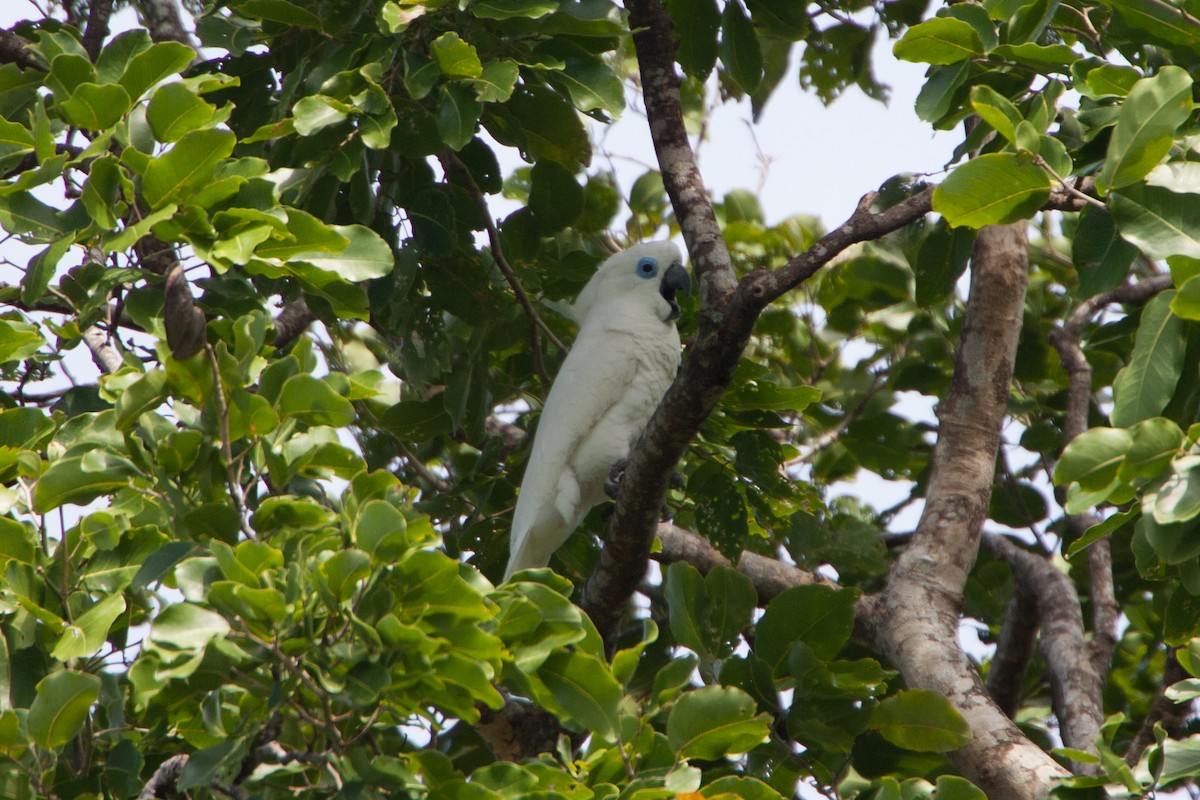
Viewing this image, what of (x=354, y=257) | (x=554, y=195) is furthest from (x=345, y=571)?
(x=554, y=195)

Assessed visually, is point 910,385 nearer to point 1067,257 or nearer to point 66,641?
point 1067,257

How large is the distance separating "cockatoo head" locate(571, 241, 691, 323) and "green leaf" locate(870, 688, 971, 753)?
156cm

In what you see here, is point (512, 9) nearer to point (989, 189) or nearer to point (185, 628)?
point (989, 189)

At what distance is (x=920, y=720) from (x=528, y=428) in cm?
156

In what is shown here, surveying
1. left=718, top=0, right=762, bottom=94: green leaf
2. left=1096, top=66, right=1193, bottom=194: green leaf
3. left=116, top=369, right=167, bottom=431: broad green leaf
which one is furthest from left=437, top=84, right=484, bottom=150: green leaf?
left=1096, top=66, right=1193, bottom=194: green leaf

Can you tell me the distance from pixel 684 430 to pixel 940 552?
1024 mm

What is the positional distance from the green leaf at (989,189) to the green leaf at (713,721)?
788 millimetres

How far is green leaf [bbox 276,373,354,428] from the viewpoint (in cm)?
176

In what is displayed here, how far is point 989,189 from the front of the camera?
1.69 metres

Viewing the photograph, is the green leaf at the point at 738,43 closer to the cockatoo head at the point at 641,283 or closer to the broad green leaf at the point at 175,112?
the cockatoo head at the point at 641,283

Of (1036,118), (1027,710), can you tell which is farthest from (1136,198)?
(1027,710)

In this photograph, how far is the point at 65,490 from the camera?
1.73m

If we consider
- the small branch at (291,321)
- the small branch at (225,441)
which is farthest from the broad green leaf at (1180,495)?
the small branch at (291,321)

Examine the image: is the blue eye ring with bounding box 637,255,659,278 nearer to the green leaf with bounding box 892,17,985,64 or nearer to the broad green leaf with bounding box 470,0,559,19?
the broad green leaf with bounding box 470,0,559,19
